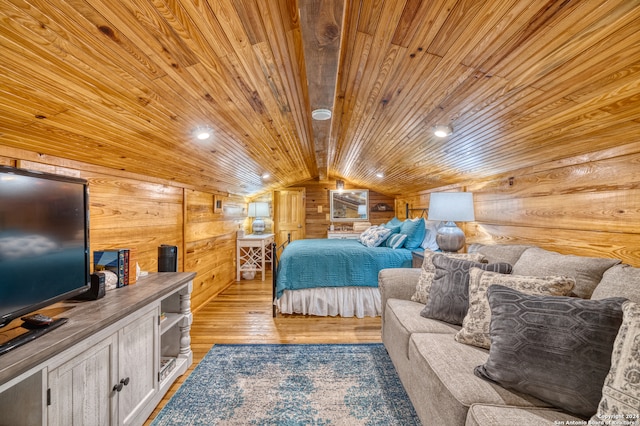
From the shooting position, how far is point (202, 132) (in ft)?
6.73

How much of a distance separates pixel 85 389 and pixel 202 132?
63.5 inches

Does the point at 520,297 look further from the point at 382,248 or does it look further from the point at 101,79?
the point at 382,248

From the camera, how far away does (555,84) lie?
129 cm

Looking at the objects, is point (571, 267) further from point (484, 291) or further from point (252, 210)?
point (252, 210)

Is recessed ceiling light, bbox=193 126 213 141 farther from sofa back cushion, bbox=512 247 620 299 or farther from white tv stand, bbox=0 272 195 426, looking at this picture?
sofa back cushion, bbox=512 247 620 299

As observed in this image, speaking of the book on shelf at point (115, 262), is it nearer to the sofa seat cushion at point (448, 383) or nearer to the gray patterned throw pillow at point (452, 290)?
the sofa seat cushion at point (448, 383)

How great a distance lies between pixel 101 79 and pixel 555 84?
2.03 metres

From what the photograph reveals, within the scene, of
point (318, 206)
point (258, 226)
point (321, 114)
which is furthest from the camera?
point (318, 206)

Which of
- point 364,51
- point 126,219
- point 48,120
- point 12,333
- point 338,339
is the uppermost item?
point 364,51

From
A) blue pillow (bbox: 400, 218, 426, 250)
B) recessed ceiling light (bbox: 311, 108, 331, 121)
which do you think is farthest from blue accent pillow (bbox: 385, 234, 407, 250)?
recessed ceiling light (bbox: 311, 108, 331, 121)

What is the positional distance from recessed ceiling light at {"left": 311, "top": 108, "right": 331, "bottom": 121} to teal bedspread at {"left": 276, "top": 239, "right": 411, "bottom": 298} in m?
1.79

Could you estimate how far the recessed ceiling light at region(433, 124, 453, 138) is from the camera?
2068 mm

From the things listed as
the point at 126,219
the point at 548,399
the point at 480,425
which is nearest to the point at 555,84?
the point at 548,399

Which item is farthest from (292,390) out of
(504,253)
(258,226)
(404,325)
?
(258,226)
